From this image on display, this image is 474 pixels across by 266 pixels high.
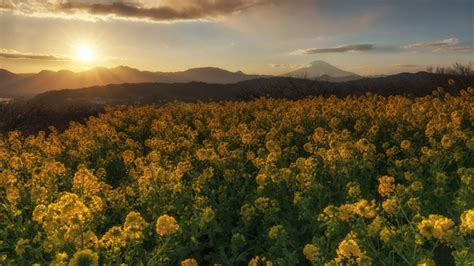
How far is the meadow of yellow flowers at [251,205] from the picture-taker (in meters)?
4.72

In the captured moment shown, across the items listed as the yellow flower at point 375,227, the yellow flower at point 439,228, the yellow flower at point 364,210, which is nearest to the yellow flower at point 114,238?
the yellow flower at point 364,210

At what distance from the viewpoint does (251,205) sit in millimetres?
6977

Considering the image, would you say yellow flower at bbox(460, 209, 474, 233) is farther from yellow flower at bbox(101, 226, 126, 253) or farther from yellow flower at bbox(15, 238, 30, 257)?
yellow flower at bbox(15, 238, 30, 257)

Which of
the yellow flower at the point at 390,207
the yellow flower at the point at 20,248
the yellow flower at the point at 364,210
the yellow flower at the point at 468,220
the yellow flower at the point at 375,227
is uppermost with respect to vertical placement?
the yellow flower at the point at 468,220

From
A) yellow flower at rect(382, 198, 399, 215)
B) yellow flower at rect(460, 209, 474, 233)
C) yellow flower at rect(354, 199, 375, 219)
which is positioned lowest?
yellow flower at rect(382, 198, 399, 215)

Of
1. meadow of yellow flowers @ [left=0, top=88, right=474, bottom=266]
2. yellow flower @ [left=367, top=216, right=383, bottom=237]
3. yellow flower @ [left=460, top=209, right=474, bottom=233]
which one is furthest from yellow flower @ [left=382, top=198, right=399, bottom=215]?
yellow flower @ [left=460, top=209, right=474, bottom=233]

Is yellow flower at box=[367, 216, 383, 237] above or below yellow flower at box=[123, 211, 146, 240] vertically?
below

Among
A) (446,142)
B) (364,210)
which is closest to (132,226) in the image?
(364,210)

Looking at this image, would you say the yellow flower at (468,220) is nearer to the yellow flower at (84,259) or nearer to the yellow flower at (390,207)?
the yellow flower at (390,207)

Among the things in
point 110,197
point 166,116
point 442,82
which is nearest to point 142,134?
point 166,116

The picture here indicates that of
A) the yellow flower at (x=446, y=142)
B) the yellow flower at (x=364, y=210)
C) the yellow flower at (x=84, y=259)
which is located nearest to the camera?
the yellow flower at (x=84, y=259)

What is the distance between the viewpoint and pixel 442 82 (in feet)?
88.0

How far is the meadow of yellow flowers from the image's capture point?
4.72 metres

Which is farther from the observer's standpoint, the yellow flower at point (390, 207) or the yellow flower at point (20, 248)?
the yellow flower at point (390, 207)
